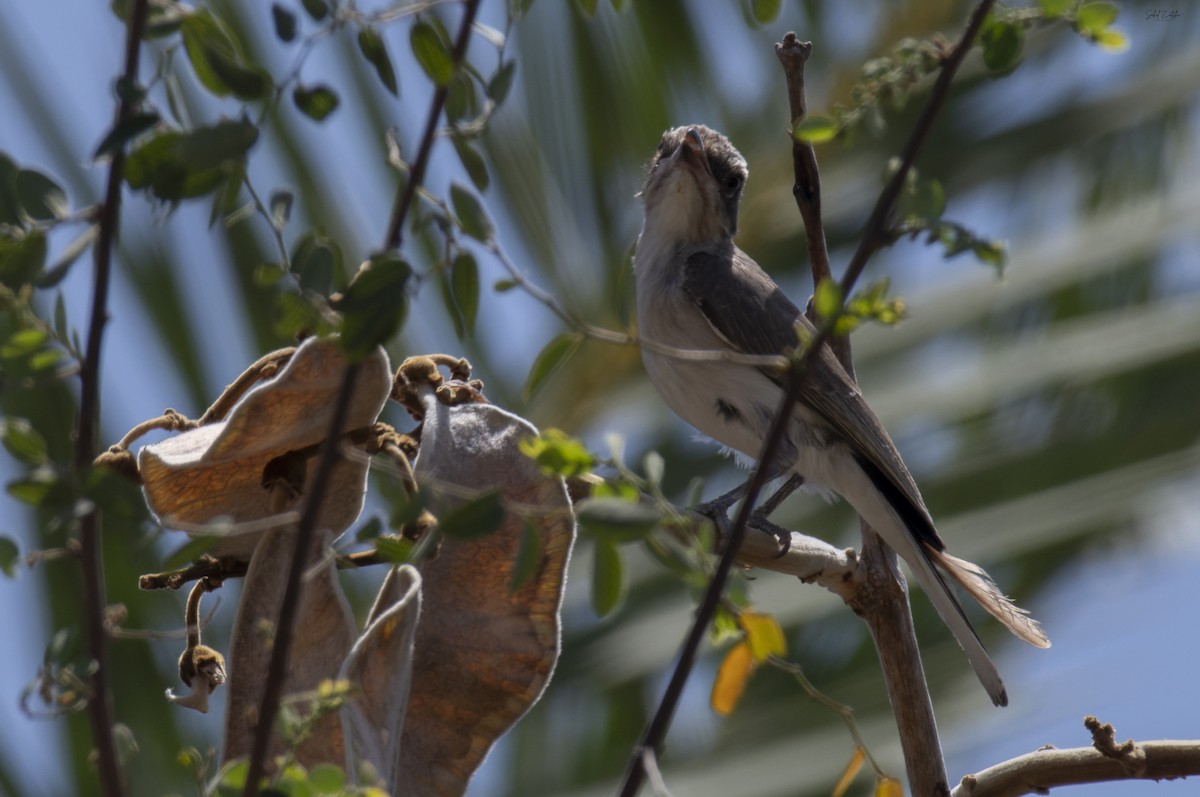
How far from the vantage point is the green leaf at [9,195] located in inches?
49.5

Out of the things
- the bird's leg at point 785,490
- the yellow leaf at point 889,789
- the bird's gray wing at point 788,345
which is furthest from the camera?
the bird's leg at point 785,490

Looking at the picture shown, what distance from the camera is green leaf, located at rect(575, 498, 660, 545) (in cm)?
116

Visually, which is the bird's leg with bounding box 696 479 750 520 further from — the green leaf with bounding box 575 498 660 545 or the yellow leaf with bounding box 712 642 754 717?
the green leaf with bounding box 575 498 660 545

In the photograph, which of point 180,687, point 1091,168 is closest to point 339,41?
point 180,687

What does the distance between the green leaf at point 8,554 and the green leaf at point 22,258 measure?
22 centimetres

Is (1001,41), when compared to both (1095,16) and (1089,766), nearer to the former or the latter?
(1095,16)

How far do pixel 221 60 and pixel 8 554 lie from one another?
45 cm

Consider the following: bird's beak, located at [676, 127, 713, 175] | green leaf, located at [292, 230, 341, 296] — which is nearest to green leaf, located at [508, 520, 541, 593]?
green leaf, located at [292, 230, 341, 296]

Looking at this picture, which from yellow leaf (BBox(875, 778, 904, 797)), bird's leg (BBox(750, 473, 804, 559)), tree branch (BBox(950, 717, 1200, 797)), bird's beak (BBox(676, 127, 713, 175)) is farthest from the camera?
bird's beak (BBox(676, 127, 713, 175))

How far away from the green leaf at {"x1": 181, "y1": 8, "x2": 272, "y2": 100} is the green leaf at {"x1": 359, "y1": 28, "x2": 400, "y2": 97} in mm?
116

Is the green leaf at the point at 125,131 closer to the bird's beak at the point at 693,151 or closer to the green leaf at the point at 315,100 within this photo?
the green leaf at the point at 315,100

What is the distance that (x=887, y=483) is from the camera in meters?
3.48

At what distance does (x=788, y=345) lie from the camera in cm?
359

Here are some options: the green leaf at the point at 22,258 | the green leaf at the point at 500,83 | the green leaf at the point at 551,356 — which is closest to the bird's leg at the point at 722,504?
the green leaf at the point at 551,356
